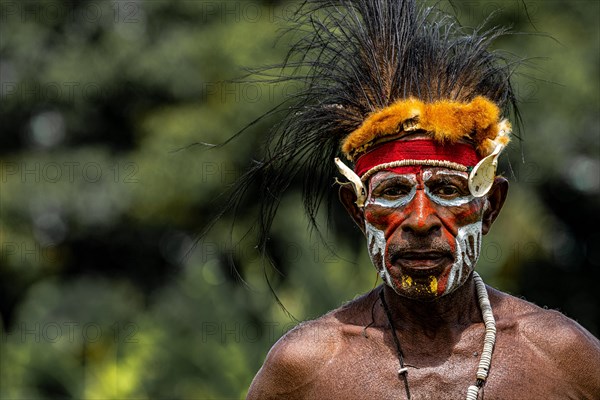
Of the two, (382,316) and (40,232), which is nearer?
(382,316)

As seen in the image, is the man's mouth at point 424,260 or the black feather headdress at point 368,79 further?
the black feather headdress at point 368,79

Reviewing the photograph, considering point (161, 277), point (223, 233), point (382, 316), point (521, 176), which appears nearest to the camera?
point (382, 316)

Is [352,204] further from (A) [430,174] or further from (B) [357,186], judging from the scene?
(A) [430,174]

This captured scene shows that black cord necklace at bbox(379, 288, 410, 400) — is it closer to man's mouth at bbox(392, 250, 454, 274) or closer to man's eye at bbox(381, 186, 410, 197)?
man's mouth at bbox(392, 250, 454, 274)

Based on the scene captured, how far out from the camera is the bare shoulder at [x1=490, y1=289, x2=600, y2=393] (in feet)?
15.2

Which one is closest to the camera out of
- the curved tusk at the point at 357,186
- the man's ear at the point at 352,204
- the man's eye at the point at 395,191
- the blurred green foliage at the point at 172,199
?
the man's eye at the point at 395,191

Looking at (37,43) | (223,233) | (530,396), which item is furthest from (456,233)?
(37,43)

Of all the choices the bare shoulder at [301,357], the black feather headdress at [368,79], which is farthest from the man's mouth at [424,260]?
the black feather headdress at [368,79]

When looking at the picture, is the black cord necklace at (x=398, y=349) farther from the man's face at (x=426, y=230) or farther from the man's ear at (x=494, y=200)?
the man's ear at (x=494, y=200)

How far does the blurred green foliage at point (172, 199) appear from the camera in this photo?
1238 centimetres

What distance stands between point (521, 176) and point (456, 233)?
33.7 feet

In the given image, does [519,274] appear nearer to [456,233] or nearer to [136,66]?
[136,66]

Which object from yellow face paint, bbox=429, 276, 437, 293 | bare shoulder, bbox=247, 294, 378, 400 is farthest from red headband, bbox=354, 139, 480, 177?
bare shoulder, bbox=247, 294, 378, 400

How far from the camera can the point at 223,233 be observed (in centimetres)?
1583
